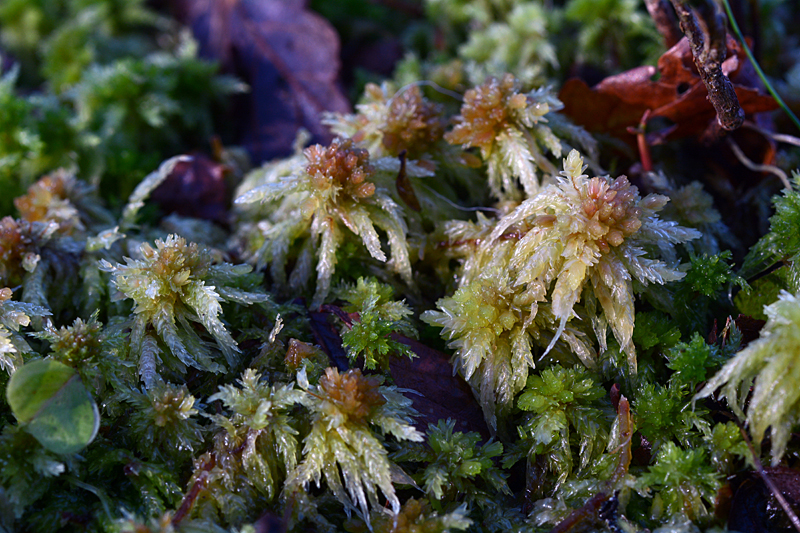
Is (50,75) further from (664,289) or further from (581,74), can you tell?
(664,289)

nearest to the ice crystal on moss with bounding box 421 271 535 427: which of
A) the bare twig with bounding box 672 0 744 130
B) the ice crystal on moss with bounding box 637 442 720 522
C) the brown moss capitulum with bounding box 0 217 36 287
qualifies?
the ice crystal on moss with bounding box 637 442 720 522

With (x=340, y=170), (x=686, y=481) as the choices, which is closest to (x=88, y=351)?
(x=340, y=170)

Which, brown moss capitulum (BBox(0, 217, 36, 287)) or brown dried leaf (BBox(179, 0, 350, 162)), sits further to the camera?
brown dried leaf (BBox(179, 0, 350, 162))

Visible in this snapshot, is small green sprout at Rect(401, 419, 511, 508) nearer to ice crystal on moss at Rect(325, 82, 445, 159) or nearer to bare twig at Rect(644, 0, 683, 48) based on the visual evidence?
ice crystal on moss at Rect(325, 82, 445, 159)

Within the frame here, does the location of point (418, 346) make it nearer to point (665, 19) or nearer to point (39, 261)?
point (39, 261)

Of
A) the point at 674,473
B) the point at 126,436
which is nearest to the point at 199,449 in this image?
the point at 126,436

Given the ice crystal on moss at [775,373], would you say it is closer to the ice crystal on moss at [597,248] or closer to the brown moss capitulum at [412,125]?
the ice crystal on moss at [597,248]
